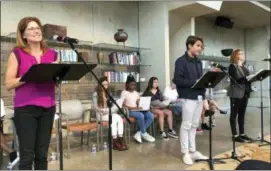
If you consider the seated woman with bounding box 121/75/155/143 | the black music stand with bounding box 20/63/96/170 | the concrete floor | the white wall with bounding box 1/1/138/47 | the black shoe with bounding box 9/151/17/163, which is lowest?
the concrete floor

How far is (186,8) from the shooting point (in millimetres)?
5441

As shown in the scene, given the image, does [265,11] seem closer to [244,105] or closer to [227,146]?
[244,105]

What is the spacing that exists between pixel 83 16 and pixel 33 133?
373 centimetres

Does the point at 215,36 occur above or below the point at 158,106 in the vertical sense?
above

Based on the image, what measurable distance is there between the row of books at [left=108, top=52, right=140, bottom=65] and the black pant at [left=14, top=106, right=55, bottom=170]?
3.48 meters

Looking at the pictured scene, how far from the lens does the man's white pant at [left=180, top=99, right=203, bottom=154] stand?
118 inches

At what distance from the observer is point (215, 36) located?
26.5 ft

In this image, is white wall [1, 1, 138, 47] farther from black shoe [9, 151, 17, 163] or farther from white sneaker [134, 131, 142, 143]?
white sneaker [134, 131, 142, 143]

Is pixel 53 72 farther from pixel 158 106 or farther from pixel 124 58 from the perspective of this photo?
pixel 124 58

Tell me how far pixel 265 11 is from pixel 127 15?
3.82 m

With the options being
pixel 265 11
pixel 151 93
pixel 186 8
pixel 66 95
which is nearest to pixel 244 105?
pixel 151 93

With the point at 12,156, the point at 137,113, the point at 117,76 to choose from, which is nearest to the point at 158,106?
the point at 137,113

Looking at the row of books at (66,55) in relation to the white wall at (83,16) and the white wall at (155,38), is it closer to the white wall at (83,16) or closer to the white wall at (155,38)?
the white wall at (83,16)

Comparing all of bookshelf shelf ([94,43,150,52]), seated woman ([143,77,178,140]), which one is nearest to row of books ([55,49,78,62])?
bookshelf shelf ([94,43,150,52])
